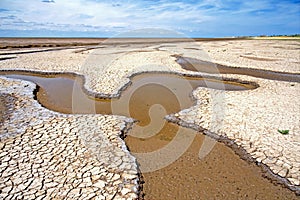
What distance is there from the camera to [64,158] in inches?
238

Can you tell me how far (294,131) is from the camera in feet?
25.0

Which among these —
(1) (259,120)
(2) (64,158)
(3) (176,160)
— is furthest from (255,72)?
(2) (64,158)

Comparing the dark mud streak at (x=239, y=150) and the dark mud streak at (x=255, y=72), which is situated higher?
the dark mud streak at (x=255, y=72)

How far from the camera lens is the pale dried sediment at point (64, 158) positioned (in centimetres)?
500

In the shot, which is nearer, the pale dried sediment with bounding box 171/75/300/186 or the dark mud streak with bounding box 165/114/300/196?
the dark mud streak with bounding box 165/114/300/196

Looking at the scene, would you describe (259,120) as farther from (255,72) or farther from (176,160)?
(255,72)

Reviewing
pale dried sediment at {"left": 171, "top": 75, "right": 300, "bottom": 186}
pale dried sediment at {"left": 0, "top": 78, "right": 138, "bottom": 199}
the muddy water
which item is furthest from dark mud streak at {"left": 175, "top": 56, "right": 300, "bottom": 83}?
pale dried sediment at {"left": 0, "top": 78, "right": 138, "bottom": 199}

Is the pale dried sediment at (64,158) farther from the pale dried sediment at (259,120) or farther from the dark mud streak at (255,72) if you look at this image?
the dark mud streak at (255,72)

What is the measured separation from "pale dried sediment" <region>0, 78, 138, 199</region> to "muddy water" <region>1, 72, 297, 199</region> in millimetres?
600

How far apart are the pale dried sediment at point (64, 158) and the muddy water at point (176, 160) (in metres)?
0.60

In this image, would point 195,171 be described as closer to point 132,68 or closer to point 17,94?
point 17,94

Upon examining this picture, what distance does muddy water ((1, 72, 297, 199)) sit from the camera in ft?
17.4

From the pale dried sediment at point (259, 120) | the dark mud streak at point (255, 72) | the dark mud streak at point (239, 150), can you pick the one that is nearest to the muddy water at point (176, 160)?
the dark mud streak at point (239, 150)

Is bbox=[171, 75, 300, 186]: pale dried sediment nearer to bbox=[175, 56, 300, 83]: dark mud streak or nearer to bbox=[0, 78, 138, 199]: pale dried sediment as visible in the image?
bbox=[0, 78, 138, 199]: pale dried sediment
